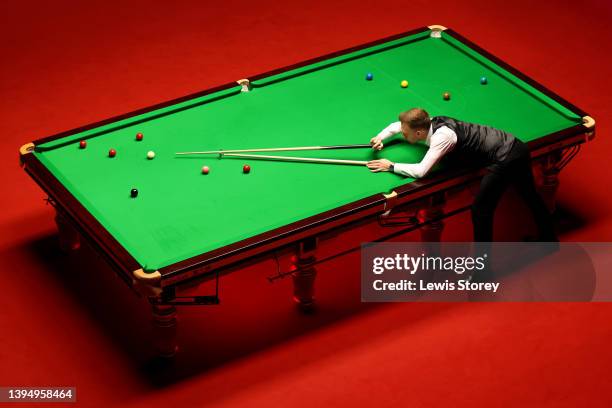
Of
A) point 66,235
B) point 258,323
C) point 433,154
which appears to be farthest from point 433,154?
point 66,235

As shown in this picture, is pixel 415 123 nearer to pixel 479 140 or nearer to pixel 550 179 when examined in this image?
pixel 479 140

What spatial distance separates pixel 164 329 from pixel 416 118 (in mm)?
1716

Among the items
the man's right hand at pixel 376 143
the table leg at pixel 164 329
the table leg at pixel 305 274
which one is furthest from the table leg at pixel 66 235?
the man's right hand at pixel 376 143

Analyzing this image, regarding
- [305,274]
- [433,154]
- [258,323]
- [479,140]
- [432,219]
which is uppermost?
[479,140]

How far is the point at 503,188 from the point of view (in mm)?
6805

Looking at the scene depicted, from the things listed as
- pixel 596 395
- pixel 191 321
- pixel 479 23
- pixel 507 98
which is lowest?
pixel 596 395

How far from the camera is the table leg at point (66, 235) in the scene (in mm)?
7156

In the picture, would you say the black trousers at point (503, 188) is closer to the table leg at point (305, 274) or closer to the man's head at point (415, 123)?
the man's head at point (415, 123)

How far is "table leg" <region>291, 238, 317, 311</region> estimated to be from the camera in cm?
650

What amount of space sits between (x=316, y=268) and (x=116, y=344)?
4.07 feet

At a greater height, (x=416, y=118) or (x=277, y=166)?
(x=416, y=118)

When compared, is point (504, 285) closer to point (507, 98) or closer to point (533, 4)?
point (507, 98)

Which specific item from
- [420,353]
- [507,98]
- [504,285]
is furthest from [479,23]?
[420,353]

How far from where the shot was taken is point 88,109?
8.46m
